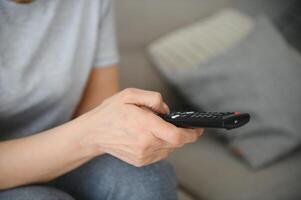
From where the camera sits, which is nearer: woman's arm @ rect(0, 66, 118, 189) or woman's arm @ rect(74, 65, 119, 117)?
woman's arm @ rect(0, 66, 118, 189)

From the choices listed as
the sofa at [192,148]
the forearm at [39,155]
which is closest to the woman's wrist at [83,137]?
the forearm at [39,155]

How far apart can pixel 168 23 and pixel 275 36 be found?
0.94ft

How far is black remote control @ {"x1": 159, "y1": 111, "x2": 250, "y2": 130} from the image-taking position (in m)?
0.58

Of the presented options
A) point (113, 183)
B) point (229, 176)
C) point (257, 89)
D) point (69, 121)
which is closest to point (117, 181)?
point (113, 183)

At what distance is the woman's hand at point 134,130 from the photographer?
0.63 metres

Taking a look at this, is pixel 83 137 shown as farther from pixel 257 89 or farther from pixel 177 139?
pixel 257 89

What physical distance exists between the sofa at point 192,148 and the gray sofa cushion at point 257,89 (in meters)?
0.04

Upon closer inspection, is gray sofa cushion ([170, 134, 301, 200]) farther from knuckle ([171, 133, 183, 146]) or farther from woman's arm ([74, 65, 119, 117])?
knuckle ([171, 133, 183, 146])

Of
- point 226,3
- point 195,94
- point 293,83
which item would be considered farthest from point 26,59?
point 226,3

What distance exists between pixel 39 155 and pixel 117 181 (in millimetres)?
130

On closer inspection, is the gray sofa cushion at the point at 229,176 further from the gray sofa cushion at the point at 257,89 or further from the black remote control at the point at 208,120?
the black remote control at the point at 208,120

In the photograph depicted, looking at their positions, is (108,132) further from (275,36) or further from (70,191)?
(275,36)

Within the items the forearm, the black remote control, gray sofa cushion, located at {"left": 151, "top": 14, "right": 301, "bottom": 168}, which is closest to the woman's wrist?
the forearm

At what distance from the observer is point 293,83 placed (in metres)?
1.18
